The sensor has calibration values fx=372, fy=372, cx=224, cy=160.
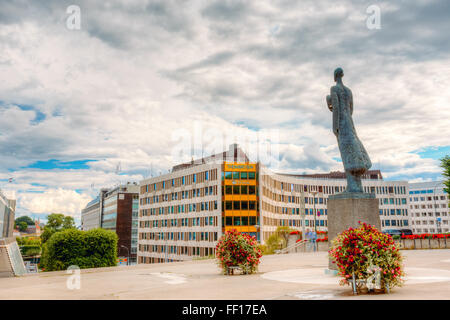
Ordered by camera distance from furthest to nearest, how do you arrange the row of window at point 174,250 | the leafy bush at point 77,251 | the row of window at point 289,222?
the row of window at point 289,222, the row of window at point 174,250, the leafy bush at point 77,251

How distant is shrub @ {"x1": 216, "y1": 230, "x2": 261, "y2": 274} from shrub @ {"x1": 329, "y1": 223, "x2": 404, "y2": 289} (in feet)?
19.9

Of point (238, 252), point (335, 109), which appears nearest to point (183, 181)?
point (238, 252)

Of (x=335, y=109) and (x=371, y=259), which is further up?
(x=335, y=109)

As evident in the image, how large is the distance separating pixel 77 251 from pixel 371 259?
17700 mm

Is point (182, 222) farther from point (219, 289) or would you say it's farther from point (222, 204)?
point (219, 289)

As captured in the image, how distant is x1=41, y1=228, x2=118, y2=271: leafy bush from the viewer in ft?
69.9

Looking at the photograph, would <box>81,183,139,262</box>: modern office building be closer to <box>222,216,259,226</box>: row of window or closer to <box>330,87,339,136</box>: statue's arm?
<box>222,216,259,226</box>: row of window

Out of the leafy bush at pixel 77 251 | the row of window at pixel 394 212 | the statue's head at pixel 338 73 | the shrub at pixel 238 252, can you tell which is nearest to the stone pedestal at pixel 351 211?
the shrub at pixel 238 252

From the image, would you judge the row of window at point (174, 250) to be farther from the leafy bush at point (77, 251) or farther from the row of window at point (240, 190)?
the leafy bush at point (77, 251)

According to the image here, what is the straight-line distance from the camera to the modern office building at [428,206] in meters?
152

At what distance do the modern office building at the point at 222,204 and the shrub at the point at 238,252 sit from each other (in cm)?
3800

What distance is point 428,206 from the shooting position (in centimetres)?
15650
